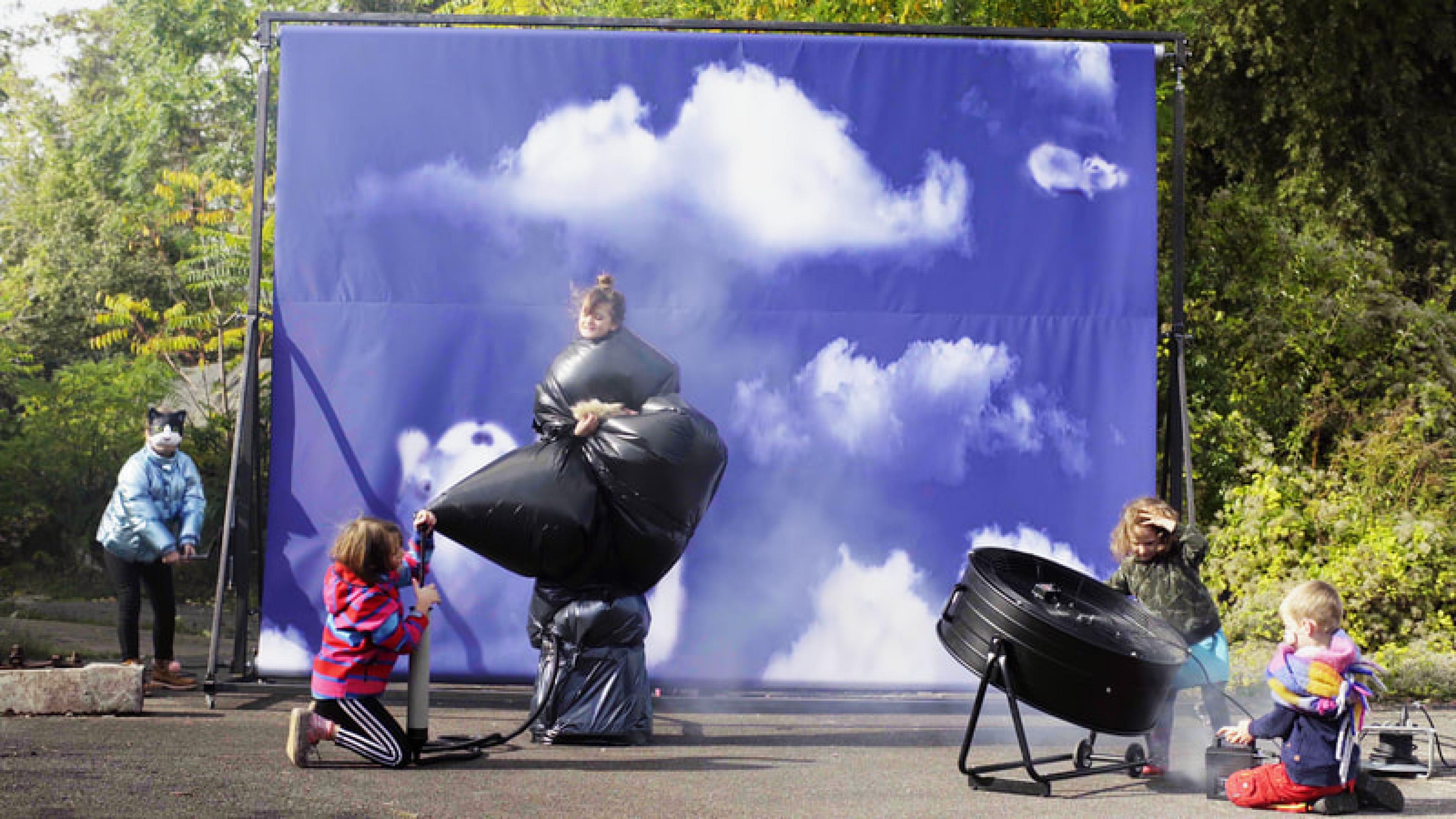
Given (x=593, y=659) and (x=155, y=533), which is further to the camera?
(x=155, y=533)

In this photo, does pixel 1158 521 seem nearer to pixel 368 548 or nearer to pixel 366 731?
pixel 368 548

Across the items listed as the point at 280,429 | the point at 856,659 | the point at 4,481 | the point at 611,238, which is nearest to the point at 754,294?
the point at 611,238

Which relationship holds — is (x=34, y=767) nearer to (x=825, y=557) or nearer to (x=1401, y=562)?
(x=825, y=557)

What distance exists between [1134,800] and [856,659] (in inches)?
97.3

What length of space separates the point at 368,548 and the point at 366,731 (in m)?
0.73

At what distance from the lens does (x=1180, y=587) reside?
20.3 ft

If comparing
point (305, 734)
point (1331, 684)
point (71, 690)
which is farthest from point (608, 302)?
point (1331, 684)

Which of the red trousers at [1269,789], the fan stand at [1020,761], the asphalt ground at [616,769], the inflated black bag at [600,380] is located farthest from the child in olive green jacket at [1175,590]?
the inflated black bag at [600,380]

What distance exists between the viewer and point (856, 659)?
25.9 feet

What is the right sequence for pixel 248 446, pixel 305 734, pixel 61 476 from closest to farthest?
1. pixel 305 734
2. pixel 248 446
3. pixel 61 476

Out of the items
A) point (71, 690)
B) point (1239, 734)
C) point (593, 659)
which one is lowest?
point (71, 690)

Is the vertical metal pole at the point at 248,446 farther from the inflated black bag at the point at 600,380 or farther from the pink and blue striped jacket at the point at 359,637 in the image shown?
the pink and blue striped jacket at the point at 359,637

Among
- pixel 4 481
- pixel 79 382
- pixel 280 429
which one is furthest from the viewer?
pixel 79 382

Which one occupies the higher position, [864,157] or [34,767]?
[864,157]
